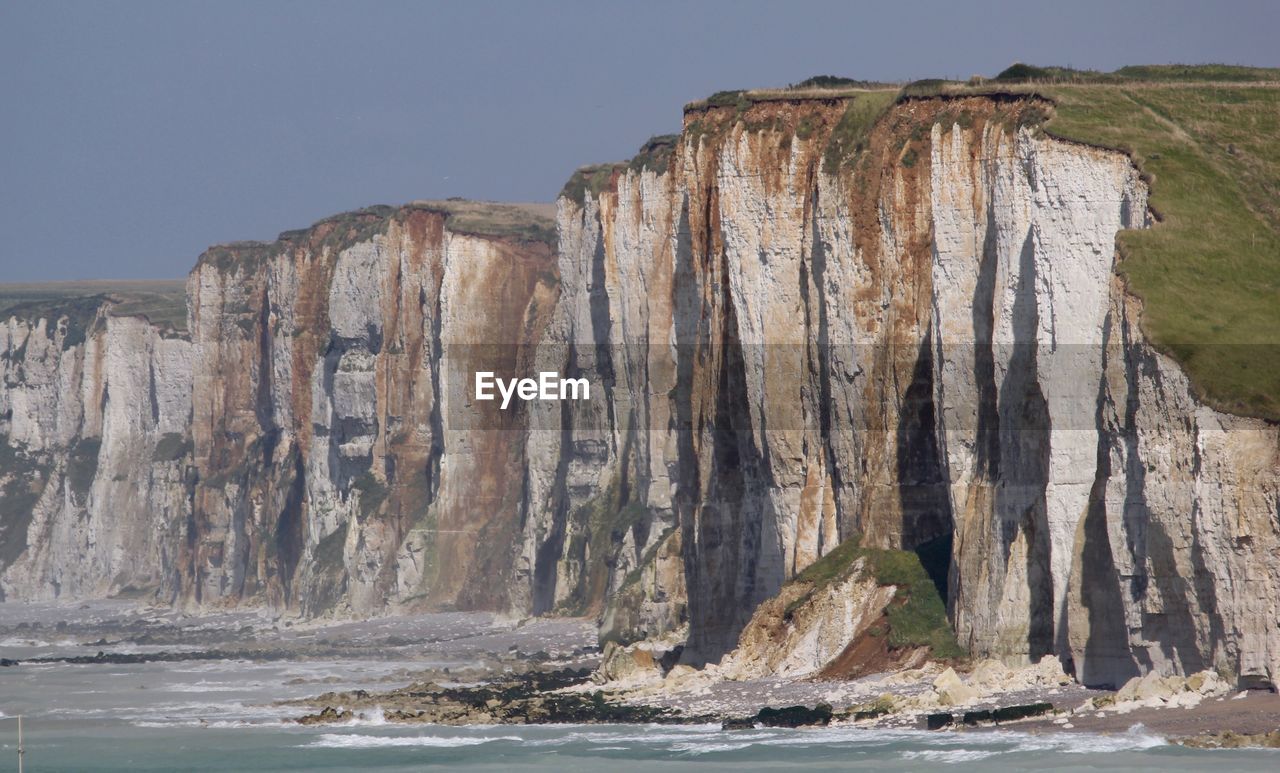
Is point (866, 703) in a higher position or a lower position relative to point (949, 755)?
higher

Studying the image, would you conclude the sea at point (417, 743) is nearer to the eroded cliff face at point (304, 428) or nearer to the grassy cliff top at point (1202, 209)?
the grassy cliff top at point (1202, 209)

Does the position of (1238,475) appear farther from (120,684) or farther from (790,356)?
(120,684)

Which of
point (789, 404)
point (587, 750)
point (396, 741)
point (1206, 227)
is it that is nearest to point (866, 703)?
point (587, 750)

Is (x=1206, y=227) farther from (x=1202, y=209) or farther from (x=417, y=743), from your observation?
(x=417, y=743)

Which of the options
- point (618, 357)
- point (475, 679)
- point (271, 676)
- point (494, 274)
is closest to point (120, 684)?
point (271, 676)

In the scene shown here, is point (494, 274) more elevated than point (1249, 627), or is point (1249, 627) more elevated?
point (494, 274)

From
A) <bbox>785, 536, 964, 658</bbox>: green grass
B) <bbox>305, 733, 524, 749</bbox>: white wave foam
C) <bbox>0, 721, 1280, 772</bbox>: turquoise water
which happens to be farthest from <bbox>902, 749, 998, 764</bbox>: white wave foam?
<bbox>305, 733, 524, 749</bbox>: white wave foam
